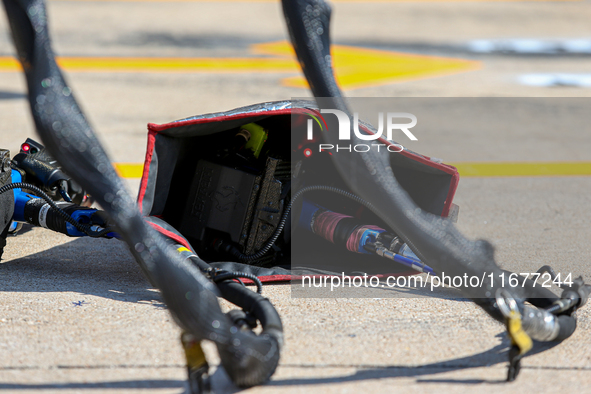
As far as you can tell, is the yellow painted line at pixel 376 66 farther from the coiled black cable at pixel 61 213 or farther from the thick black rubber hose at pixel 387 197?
the thick black rubber hose at pixel 387 197

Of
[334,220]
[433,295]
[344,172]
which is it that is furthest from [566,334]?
[334,220]

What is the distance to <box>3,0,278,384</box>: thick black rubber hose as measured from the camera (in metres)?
1.88

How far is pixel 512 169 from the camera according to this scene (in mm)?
5617

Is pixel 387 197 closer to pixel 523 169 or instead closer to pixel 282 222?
pixel 282 222

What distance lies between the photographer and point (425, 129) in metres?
7.07

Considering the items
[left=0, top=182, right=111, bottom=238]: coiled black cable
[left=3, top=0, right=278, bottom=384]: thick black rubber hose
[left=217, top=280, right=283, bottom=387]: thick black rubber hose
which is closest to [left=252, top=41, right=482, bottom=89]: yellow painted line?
[left=0, top=182, right=111, bottom=238]: coiled black cable

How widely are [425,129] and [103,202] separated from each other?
5562 millimetres

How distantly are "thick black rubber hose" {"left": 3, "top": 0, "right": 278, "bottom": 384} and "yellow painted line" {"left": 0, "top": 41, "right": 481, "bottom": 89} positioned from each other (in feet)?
24.3

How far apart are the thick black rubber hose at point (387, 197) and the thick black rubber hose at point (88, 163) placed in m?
0.69

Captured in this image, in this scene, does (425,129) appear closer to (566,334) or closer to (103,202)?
(566,334)

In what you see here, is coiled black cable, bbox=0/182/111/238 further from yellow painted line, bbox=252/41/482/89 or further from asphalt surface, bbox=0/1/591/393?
yellow painted line, bbox=252/41/482/89

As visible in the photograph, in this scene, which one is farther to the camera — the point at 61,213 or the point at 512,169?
the point at 512,169

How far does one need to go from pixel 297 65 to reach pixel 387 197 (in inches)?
361

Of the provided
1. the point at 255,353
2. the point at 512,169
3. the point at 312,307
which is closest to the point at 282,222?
the point at 312,307
